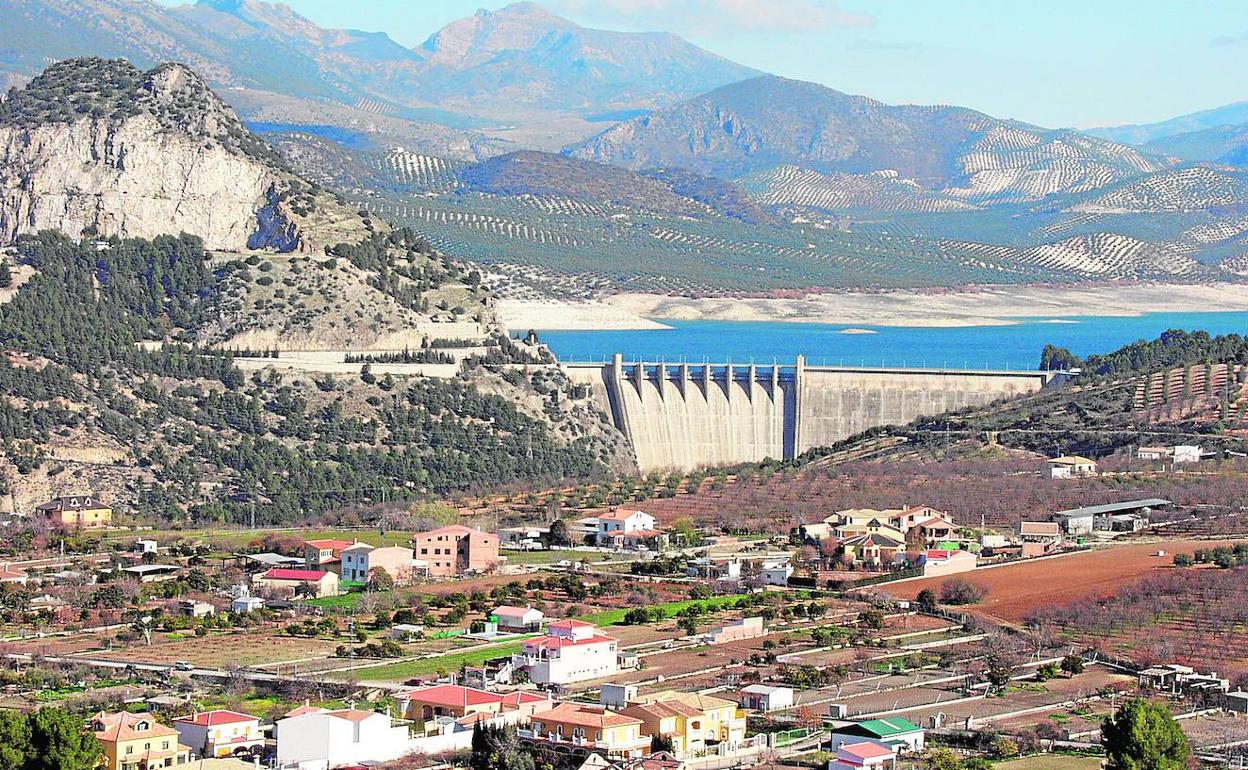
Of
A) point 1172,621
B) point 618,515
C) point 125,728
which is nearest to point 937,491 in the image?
point 618,515

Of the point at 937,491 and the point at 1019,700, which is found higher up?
the point at 937,491

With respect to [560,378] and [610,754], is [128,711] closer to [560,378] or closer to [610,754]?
[610,754]

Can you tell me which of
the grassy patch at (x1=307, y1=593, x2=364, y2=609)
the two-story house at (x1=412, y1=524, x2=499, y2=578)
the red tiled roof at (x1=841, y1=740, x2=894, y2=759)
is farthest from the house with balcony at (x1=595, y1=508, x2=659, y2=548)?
the red tiled roof at (x1=841, y1=740, x2=894, y2=759)

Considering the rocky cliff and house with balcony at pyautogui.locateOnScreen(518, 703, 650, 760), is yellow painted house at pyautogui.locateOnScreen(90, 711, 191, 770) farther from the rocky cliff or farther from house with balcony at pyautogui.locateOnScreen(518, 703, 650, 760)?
the rocky cliff

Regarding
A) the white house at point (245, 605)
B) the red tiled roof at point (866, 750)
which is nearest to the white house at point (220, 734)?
the red tiled roof at point (866, 750)

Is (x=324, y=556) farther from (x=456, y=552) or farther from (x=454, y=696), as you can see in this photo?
(x=454, y=696)

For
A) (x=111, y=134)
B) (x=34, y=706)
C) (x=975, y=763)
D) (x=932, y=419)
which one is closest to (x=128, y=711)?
(x=34, y=706)
